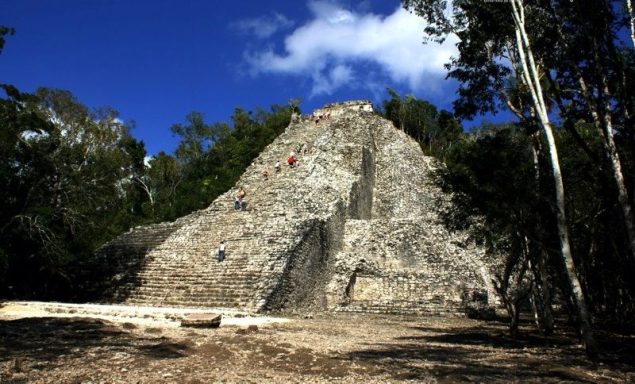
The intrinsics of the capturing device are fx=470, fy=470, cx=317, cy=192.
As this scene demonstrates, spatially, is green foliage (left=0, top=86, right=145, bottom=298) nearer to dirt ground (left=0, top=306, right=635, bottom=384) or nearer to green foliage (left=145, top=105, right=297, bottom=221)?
dirt ground (left=0, top=306, right=635, bottom=384)

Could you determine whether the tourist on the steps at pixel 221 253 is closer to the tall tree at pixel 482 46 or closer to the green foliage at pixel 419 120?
the tall tree at pixel 482 46

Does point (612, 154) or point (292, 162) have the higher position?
point (292, 162)

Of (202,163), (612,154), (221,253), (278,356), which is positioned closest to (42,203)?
(221,253)

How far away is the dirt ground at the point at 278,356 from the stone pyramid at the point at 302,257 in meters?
4.08

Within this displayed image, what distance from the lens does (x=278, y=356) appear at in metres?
6.69

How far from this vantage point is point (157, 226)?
1997cm

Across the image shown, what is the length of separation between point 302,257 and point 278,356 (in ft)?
27.1

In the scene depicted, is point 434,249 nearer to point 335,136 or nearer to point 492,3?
point 492,3

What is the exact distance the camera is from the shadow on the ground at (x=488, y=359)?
577cm

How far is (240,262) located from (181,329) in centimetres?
580

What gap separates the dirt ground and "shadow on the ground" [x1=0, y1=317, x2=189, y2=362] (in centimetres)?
1

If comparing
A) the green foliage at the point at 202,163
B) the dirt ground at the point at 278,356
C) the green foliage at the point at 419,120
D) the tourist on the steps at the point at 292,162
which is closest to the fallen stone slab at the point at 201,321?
the dirt ground at the point at 278,356

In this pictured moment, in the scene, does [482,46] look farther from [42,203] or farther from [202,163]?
[202,163]

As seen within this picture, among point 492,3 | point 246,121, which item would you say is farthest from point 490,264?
point 246,121
